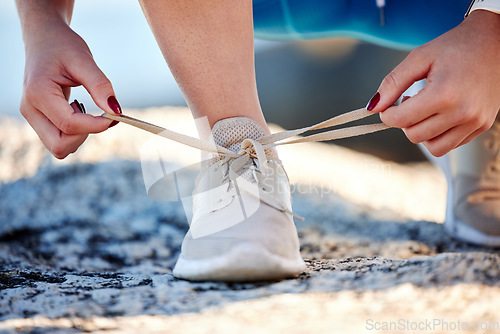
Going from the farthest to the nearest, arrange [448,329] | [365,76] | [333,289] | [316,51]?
[316,51] → [365,76] → [333,289] → [448,329]

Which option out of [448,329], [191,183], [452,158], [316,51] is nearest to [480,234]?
[452,158]

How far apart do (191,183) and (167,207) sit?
0.10m

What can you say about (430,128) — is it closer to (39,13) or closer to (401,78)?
(401,78)

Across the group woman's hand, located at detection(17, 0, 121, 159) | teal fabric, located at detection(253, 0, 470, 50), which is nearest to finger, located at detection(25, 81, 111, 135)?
woman's hand, located at detection(17, 0, 121, 159)

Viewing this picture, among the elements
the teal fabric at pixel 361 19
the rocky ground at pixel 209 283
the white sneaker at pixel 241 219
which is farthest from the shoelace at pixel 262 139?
the teal fabric at pixel 361 19

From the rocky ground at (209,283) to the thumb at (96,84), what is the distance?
0.23 metres

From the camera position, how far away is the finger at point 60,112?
0.58 metres

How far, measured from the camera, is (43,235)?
3.10 ft

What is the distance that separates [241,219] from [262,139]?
0.13 metres

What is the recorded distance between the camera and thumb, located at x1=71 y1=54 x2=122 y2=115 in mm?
581

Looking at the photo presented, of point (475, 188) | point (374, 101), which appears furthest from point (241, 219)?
point (475, 188)

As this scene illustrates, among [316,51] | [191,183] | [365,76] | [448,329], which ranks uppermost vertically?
[316,51]

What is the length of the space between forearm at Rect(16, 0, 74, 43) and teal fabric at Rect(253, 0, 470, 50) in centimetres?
41

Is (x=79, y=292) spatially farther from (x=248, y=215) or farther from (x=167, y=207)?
(x=167, y=207)
